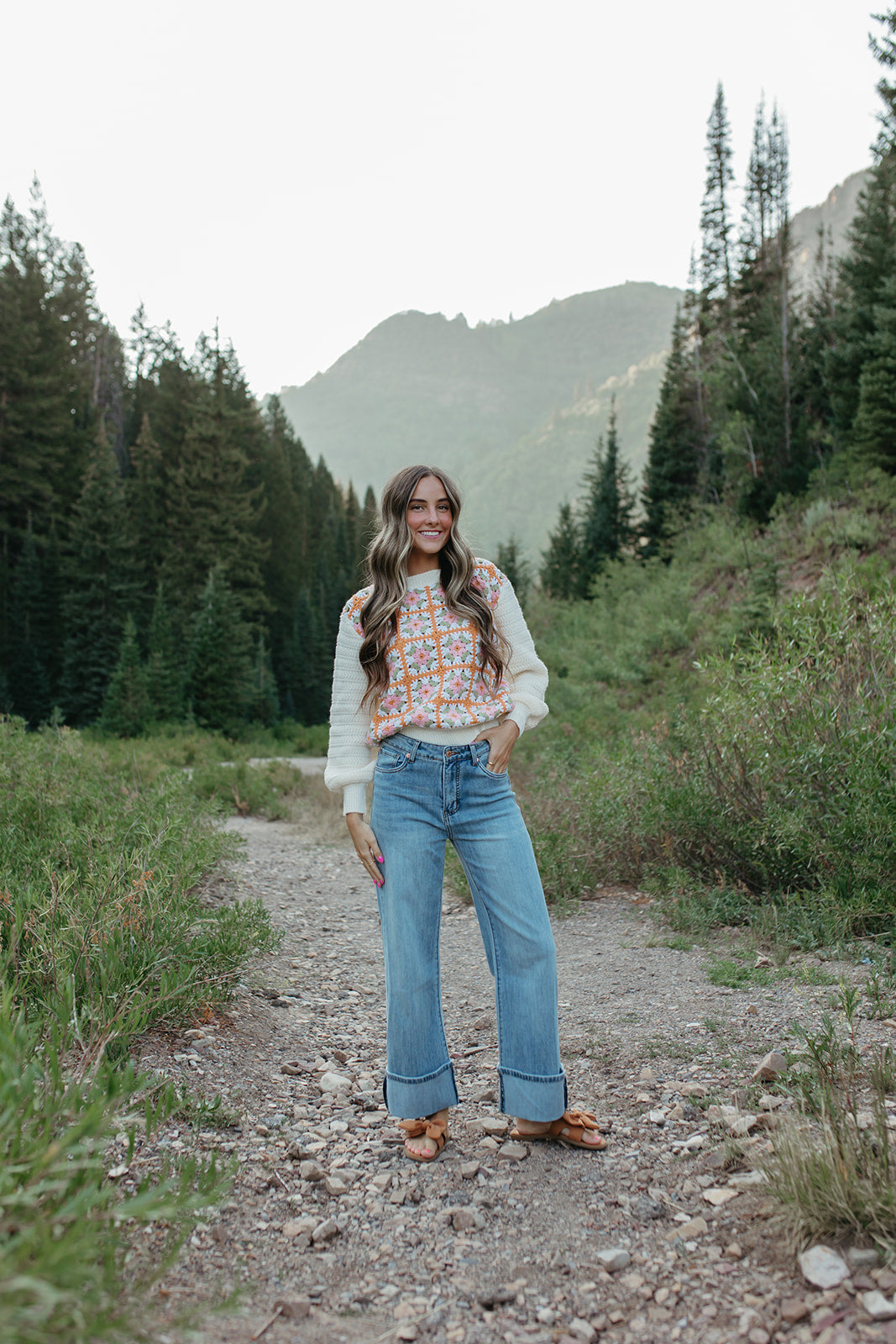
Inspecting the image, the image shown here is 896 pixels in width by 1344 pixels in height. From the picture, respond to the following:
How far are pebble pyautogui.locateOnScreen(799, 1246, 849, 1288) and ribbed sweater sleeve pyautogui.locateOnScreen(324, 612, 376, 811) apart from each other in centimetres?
167

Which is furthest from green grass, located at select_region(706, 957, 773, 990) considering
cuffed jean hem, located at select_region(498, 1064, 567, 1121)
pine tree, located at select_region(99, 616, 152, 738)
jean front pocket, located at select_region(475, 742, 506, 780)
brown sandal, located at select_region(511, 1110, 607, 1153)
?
pine tree, located at select_region(99, 616, 152, 738)

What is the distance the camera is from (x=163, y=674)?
29.8 metres

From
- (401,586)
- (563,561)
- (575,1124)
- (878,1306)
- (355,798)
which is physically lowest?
(575,1124)

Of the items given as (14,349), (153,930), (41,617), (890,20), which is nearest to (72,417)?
(14,349)

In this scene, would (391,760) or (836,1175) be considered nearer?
(836,1175)

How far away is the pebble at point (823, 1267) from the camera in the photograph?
1.89 metres

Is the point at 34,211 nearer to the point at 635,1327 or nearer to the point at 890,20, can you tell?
the point at 890,20

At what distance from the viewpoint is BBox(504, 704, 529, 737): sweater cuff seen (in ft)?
9.52

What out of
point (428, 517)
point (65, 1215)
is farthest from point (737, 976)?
point (65, 1215)

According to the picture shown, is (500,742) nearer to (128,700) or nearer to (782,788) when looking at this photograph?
(782,788)

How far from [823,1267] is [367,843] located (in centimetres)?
159

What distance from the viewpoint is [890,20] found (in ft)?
57.3

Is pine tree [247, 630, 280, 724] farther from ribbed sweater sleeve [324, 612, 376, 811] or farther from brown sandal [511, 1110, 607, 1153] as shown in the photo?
brown sandal [511, 1110, 607, 1153]

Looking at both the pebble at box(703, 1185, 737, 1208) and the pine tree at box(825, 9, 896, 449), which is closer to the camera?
the pebble at box(703, 1185, 737, 1208)
